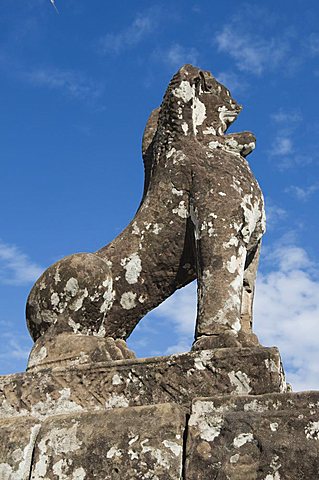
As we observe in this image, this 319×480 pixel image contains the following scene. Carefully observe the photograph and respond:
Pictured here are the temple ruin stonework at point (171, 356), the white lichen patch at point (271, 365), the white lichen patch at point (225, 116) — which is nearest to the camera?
the temple ruin stonework at point (171, 356)

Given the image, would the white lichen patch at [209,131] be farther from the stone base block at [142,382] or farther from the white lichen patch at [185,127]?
the stone base block at [142,382]

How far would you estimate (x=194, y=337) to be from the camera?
15.9 feet

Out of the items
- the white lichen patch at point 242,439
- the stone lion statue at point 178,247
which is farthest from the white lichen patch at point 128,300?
the white lichen patch at point 242,439

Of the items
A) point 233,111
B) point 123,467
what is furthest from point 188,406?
point 233,111

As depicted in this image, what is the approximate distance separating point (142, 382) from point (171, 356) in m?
0.25

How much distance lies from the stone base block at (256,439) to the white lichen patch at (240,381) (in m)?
0.16

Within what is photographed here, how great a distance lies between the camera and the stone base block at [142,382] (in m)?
4.25

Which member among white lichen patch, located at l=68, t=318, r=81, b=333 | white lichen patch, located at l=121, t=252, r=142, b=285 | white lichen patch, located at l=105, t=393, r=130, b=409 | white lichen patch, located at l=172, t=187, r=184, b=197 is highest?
white lichen patch, located at l=172, t=187, r=184, b=197

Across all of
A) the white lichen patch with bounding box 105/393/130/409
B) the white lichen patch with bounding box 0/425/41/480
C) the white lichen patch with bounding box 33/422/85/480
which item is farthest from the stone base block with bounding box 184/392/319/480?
the white lichen patch with bounding box 0/425/41/480

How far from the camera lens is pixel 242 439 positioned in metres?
3.87

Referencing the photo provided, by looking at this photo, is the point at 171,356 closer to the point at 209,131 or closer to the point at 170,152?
the point at 170,152

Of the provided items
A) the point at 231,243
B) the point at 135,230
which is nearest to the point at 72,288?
the point at 135,230

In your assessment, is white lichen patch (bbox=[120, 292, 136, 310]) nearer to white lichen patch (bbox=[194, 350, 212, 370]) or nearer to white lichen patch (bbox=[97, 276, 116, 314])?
white lichen patch (bbox=[97, 276, 116, 314])

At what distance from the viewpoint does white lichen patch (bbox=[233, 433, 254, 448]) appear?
386 centimetres
